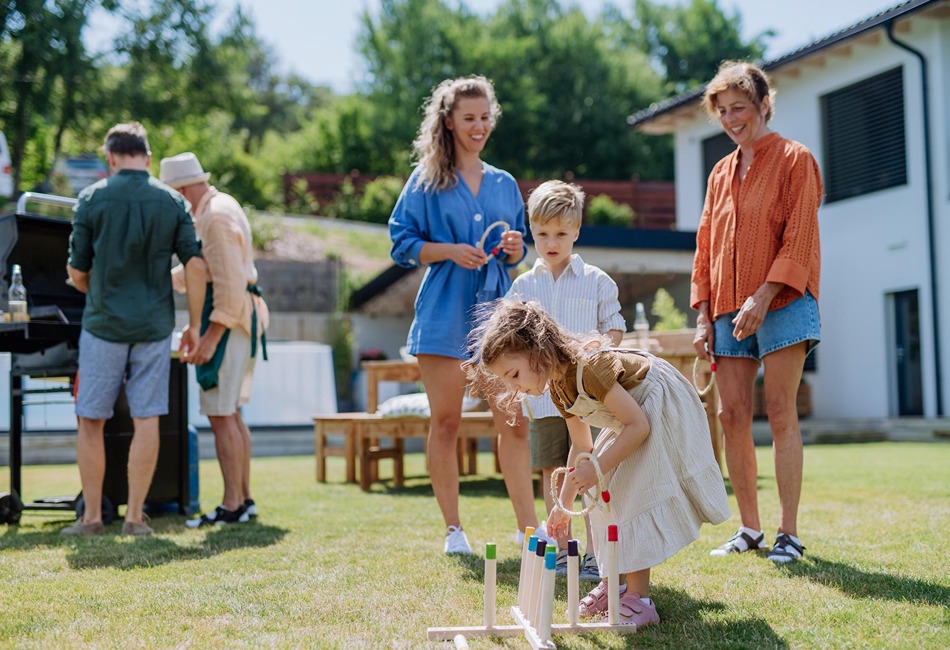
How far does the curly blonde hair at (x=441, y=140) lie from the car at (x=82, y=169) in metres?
22.8

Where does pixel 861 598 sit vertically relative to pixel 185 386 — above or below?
below

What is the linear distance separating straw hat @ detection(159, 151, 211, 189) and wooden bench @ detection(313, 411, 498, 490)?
2273mm

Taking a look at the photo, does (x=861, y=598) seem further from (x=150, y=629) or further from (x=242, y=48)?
(x=242, y=48)

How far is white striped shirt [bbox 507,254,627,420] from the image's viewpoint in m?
3.70

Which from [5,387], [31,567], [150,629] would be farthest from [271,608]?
[5,387]

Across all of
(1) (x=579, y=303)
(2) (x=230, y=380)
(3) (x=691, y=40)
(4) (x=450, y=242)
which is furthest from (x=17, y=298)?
(3) (x=691, y=40)

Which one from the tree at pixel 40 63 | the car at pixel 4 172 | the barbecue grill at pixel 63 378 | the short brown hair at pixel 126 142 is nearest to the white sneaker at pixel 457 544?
the barbecue grill at pixel 63 378

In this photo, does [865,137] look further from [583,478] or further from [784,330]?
[583,478]

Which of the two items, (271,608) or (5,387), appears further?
(5,387)

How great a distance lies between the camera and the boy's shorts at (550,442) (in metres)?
3.72

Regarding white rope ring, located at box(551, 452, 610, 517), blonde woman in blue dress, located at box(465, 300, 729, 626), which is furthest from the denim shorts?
white rope ring, located at box(551, 452, 610, 517)

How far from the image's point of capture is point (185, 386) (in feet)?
18.2

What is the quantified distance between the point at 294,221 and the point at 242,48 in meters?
4.88

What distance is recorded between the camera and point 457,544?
153 inches
